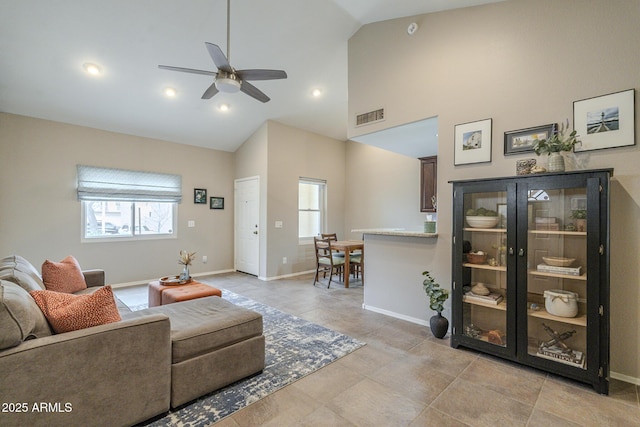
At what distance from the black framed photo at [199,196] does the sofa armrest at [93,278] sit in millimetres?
2644

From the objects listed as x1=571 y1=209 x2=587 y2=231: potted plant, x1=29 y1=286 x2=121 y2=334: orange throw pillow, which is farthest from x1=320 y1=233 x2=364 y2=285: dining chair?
x1=29 y1=286 x2=121 y2=334: orange throw pillow

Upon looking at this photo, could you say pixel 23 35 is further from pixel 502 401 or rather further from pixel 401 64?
pixel 502 401

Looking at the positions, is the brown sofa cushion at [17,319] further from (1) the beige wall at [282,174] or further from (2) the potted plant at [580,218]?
(1) the beige wall at [282,174]

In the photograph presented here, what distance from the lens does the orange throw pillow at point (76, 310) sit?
5.24 feet

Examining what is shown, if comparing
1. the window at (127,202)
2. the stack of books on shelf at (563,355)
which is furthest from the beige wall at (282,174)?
the stack of books on shelf at (563,355)

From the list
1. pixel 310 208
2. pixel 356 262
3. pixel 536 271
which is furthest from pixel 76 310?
pixel 310 208

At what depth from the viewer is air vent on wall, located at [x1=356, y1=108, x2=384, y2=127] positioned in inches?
144

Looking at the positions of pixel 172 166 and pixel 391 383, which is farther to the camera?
pixel 172 166

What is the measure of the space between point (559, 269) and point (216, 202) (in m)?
5.86

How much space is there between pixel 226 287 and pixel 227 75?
3645 mm

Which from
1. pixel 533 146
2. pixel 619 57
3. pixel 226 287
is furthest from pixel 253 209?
pixel 619 57

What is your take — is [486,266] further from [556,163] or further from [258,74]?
[258,74]

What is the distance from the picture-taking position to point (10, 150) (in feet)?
13.8

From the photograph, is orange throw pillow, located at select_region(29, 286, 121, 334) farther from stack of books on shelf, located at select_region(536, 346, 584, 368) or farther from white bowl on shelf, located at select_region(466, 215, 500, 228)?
stack of books on shelf, located at select_region(536, 346, 584, 368)
